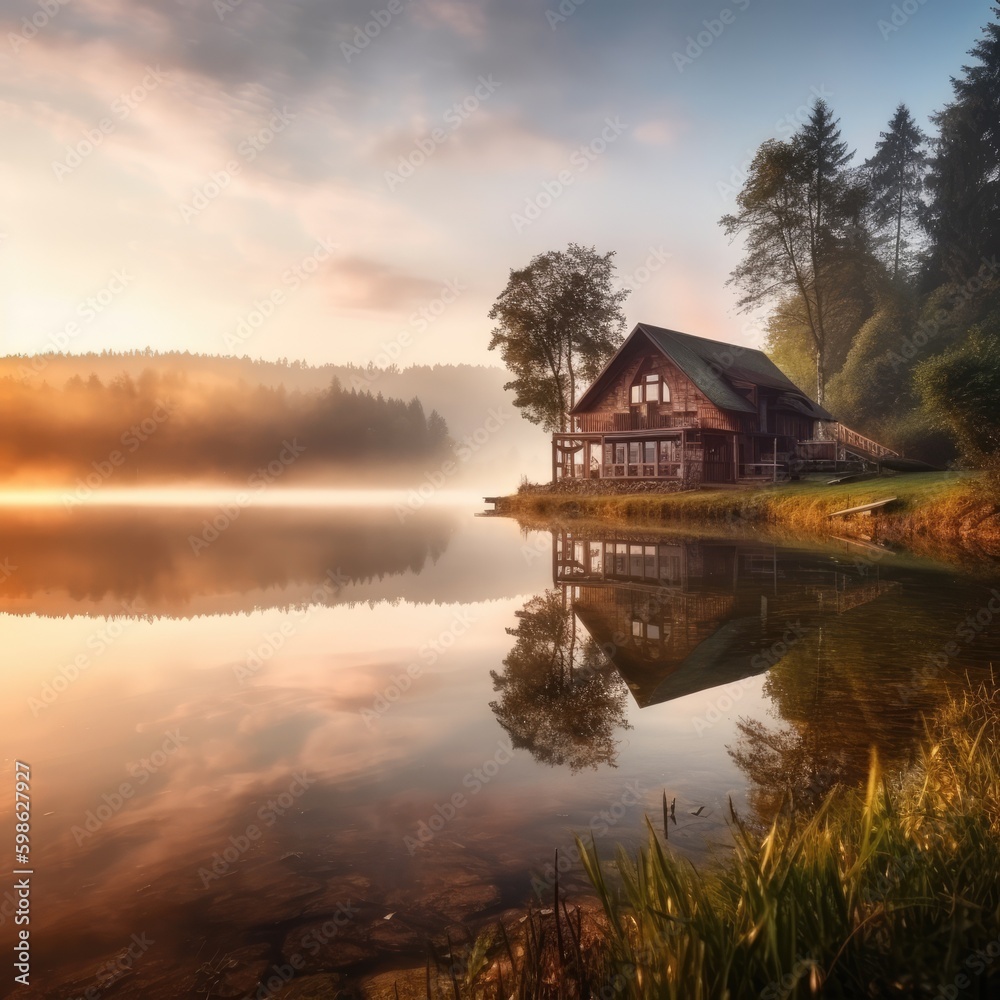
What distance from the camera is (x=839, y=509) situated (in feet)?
98.8

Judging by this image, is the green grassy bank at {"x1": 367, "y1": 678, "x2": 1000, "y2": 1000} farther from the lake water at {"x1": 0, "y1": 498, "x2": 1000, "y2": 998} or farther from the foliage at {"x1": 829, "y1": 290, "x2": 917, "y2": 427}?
the foliage at {"x1": 829, "y1": 290, "x2": 917, "y2": 427}

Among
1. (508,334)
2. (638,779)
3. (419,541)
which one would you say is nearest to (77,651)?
(638,779)

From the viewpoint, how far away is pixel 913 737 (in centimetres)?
693

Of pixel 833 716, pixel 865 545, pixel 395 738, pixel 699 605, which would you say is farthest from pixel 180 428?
pixel 833 716

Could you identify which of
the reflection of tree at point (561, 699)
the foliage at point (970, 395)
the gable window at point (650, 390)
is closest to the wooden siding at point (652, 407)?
the gable window at point (650, 390)

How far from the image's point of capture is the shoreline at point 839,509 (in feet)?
78.2

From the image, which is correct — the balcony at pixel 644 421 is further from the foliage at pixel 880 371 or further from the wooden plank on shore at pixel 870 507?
the wooden plank on shore at pixel 870 507

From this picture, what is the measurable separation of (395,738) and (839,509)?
27.0m

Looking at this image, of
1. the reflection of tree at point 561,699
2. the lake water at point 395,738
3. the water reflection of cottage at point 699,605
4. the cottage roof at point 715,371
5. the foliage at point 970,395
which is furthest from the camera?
the cottage roof at point 715,371

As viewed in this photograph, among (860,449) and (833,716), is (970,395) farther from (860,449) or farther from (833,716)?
(833,716)

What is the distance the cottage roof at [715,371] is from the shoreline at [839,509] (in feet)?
24.5

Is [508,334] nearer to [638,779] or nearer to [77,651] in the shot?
[77,651]

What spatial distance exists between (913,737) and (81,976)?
273 inches

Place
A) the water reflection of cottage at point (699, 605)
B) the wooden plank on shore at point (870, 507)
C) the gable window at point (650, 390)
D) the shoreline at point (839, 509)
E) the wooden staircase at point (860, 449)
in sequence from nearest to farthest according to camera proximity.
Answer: the water reflection of cottage at point (699, 605) < the shoreline at point (839, 509) < the wooden plank on shore at point (870, 507) < the wooden staircase at point (860, 449) < the gable window at point (650, 390)
